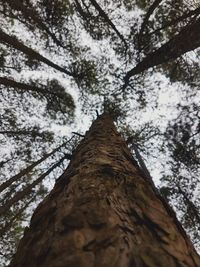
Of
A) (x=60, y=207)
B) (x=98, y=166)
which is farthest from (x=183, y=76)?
(x=60, y=207)

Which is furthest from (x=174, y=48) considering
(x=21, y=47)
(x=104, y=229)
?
(x=104, y=229)

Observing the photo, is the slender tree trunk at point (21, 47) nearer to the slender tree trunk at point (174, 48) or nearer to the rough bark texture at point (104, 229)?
the slender tree trunk at point (174, 48)

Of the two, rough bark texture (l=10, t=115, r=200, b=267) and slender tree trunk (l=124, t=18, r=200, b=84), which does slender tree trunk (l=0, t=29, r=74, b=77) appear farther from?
rough bark texture (l=10, t=115, r=200, b=267)

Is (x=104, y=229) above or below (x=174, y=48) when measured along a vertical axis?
below

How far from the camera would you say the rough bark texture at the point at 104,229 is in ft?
3.84

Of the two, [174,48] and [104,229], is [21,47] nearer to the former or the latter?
[174,48]

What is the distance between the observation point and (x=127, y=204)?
1655 mm

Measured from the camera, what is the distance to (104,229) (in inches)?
52.7

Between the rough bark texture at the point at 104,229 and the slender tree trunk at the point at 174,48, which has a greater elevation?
the slender tree trunk at the point at 174,48

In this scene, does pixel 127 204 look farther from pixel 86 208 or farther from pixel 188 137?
pixel 188 137

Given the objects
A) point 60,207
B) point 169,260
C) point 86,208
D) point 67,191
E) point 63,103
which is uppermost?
point 63,103

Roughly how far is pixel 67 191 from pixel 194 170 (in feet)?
26.5

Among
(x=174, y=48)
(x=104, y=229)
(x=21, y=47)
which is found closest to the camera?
(x=104, y=229)

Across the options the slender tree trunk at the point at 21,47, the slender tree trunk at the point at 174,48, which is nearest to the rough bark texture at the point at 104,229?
the slender tree trunk at the point at 21,47
